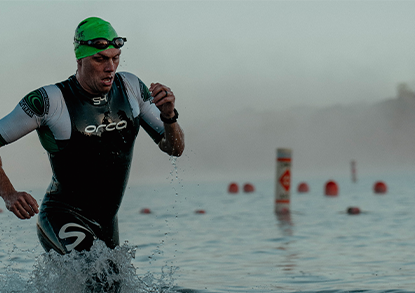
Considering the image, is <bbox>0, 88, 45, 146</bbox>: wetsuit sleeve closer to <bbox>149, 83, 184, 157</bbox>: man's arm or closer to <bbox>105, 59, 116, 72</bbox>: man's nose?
<bbox>105, 59, 116, 72</bbox>: man's nose

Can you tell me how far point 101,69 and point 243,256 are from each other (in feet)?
14.1

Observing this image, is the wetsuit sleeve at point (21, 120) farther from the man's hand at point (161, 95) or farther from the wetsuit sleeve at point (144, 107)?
the man's hand at point (161, 95)

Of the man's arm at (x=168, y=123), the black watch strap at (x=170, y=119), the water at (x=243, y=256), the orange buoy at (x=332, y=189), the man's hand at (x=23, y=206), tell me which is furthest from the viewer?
the orange buoy at (x=332, y=189)

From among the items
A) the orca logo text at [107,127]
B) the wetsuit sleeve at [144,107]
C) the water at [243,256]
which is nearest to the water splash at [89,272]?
the water at [243,256]

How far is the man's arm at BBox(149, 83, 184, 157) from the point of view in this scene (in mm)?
3631

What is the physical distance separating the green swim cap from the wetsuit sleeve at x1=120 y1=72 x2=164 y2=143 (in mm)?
389

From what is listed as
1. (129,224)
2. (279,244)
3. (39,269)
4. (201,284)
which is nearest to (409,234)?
(279,244)

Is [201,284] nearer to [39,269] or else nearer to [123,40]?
[39,269]

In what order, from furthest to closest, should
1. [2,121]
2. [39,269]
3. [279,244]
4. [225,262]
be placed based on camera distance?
1. [279,244]
2. [225,262]
3. [39,269]
4. [2,121]

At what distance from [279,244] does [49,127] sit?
5.18 metres

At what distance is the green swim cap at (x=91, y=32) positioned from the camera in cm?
380

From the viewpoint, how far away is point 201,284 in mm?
5719

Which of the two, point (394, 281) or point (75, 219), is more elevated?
point (75, 219)

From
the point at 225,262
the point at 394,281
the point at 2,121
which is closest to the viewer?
the point at 2,121
